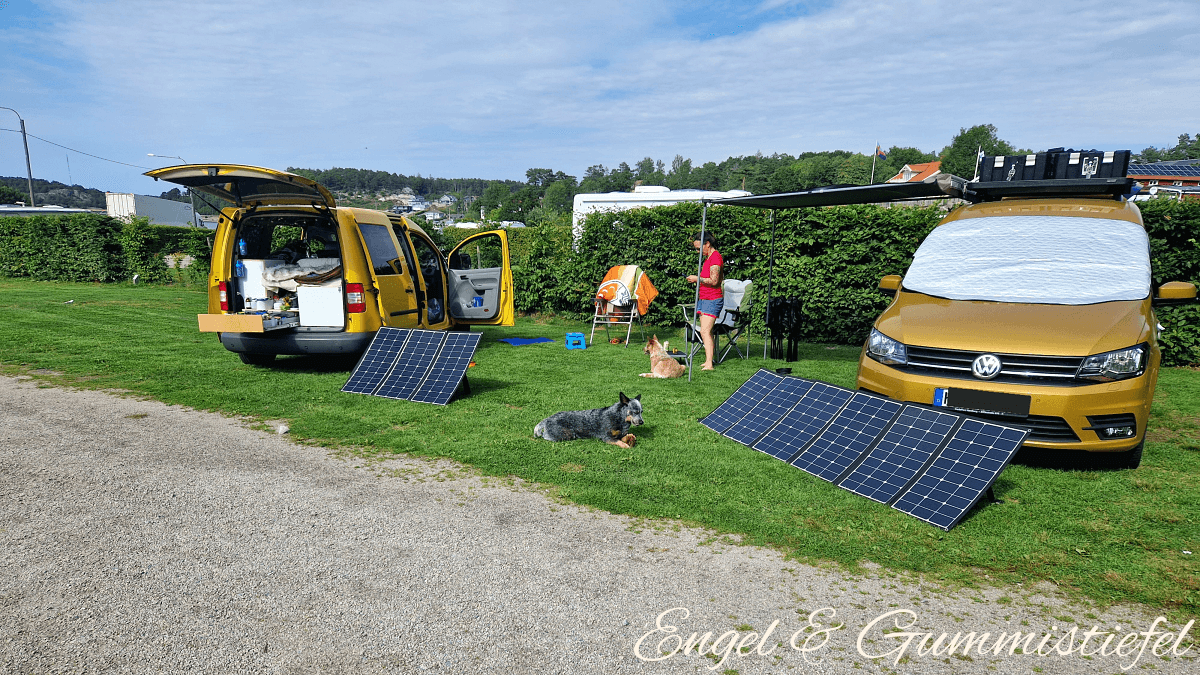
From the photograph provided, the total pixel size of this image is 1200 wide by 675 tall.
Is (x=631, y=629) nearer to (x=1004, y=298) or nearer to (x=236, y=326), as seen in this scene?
(x=1004, y=298)

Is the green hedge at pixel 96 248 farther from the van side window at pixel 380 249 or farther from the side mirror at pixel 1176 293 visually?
the side mirror at pixel 1176 293

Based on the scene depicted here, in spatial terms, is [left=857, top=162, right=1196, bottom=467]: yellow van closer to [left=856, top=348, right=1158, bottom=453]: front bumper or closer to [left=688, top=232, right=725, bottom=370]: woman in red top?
[left=856, top=348, right=1158, bottom=453]: front bumper

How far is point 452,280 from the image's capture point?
32.8 ft

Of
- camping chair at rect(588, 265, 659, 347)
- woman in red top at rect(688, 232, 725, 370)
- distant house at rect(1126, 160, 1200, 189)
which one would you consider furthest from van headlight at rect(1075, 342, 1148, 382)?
distant house at rect(1126, 160, 1200, 189)

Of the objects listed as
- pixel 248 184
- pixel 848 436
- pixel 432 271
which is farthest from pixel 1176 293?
pixel 248 184

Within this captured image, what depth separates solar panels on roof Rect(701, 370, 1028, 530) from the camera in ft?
12.7

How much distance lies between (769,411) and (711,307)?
299 cm

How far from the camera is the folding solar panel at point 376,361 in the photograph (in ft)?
22.2

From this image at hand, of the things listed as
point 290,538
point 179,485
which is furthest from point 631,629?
point 179,485

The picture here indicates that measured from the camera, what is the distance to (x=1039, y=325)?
457 centimetres

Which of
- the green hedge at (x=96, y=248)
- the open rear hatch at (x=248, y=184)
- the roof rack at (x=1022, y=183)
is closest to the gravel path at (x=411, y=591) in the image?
the open rear hatch at (x=248, y=184)

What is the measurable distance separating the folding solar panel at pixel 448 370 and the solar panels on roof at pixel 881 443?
8.63ft

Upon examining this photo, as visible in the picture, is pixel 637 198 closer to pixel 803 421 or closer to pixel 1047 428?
pixel 803 421

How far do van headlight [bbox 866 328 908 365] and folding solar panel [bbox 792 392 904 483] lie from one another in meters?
0.39
